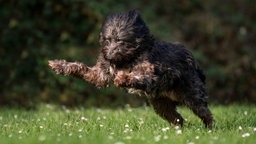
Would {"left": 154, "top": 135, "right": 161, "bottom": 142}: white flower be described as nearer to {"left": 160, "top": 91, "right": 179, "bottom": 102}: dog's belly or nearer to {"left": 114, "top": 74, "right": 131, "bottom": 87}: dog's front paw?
{"left": 114, "top": 74, "right": 131, "bottom": 87}: dog's front paw

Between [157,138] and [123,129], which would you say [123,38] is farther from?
[157,138]

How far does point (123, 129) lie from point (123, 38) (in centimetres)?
125

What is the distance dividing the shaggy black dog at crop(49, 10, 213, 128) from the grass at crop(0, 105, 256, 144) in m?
0.37

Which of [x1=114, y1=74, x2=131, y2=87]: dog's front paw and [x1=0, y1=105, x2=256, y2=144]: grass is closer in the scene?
[x1=0, y1=105, x2=256, y2=144]: grass

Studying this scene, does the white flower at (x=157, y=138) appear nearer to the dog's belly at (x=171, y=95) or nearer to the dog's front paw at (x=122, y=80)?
the dog's front paw at (x=122, y=80)

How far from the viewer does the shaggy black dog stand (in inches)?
314

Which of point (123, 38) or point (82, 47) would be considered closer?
point (123, 38)

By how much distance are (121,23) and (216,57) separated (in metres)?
9.79

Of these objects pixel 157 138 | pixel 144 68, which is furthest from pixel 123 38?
pixel 157 138

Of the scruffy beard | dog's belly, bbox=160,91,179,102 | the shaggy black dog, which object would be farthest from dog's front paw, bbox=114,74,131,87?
dog's belly, bbox=160,91,179,102

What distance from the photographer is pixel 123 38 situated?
8.02 m

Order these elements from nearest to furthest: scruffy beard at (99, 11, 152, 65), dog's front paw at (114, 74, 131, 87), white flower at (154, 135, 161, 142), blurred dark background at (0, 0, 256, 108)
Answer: white flower at (154, 135, 161, 142)
dog's front paw at (114, 74, 131, 87)
scruffy beard at (99, 11, 152, 65)
blurred dark background at (0, 0, 256, 108)

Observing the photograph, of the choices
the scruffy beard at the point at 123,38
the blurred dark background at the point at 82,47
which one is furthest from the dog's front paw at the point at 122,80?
the blurred dark background at the point at 82,47

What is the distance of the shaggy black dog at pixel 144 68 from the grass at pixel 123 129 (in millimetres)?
373
